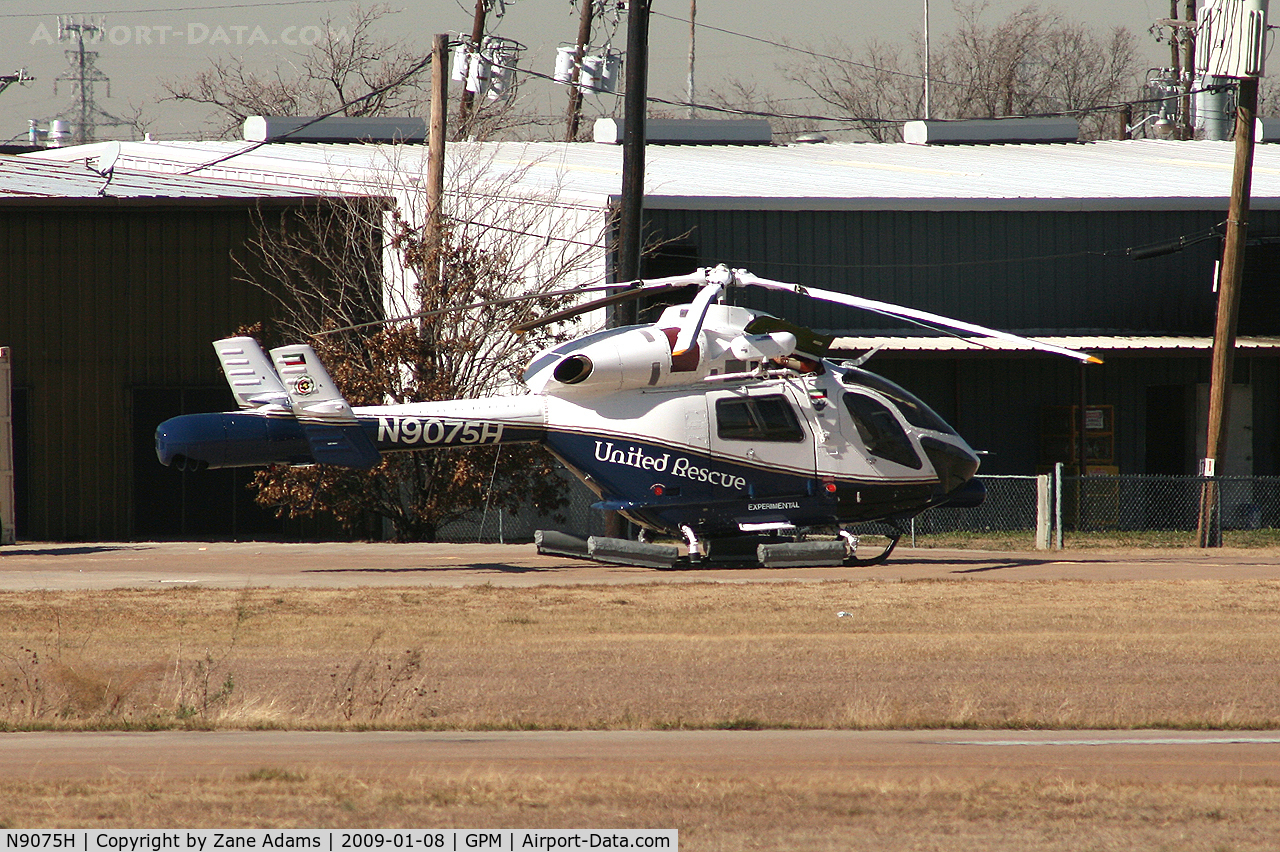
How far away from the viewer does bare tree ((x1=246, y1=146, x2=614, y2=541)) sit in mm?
25891

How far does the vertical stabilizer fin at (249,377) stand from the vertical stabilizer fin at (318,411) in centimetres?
21

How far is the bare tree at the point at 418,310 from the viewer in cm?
2589

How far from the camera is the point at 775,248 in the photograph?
100ft

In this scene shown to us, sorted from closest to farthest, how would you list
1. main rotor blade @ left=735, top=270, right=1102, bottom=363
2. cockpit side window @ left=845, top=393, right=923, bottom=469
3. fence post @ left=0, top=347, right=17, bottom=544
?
main rotor blade @ left=735, top=270, right=1102, bottom=363
cockpit side window @ left=845, top=393, right=923, bottom=469
fence post @ left=0, top=347, right=17, bottom=544

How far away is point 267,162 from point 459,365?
13771mm

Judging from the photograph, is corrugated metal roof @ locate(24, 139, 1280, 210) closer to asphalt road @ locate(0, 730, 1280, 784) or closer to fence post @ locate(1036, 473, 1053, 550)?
fence post @ locate(1036, 473, 1053, 550)

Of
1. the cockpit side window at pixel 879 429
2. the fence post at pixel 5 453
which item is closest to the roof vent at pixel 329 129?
the fence post at pixel 5 453

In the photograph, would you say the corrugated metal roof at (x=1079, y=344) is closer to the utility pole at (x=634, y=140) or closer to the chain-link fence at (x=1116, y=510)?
the chain-link fence at (x=1116, y=510)

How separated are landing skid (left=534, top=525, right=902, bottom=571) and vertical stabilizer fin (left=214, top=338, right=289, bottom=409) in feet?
16.6

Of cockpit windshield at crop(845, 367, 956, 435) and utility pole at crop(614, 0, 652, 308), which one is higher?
utility pole at crop(614, 0, 652, 308)

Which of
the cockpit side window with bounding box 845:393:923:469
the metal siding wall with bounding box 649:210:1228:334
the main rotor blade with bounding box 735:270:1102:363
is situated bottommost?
the cockpit side window with bounding box 845:393:923:469

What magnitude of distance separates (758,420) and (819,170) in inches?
675

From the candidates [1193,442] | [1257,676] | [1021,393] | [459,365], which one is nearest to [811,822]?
[1257,676]

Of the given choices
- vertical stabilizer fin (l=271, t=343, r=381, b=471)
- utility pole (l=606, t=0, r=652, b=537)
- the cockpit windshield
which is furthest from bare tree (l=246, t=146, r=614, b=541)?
the cockpit windshield
